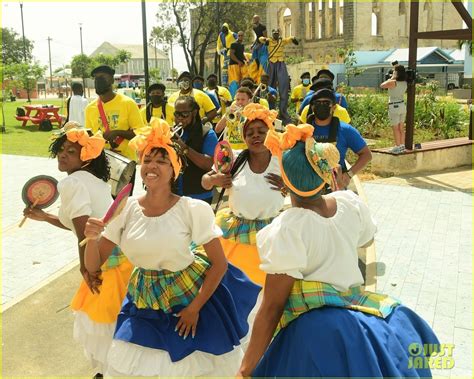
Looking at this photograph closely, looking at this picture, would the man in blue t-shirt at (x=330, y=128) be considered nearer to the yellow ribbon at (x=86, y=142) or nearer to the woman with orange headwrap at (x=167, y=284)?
the yellow ribbon at (x=86, y=142)

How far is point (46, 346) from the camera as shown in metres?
4.37

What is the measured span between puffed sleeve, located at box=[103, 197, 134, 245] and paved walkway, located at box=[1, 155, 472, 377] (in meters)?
1.52

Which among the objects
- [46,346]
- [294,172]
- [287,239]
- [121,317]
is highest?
[294,172]

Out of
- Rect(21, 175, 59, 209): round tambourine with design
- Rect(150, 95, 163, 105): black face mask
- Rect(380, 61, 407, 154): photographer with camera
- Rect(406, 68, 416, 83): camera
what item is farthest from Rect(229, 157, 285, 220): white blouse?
Rect(406, 68, 416, 83): camera

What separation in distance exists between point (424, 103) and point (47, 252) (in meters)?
12.6

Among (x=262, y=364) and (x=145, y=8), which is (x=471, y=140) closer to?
(x=145, y=8)

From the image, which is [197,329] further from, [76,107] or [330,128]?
[76,107]

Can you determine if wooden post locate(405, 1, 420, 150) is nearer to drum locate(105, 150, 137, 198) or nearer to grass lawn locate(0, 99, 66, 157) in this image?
drum locate(105, 150, 137, 198)

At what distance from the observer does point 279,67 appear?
14375 mm

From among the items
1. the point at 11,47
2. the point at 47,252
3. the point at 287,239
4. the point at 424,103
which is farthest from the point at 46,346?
the point at 11,47

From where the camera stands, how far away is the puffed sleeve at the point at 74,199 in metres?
3.48

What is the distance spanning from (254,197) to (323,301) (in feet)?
6.23

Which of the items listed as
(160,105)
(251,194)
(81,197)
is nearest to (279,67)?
(160,105)

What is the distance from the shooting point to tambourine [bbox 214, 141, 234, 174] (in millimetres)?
4336
